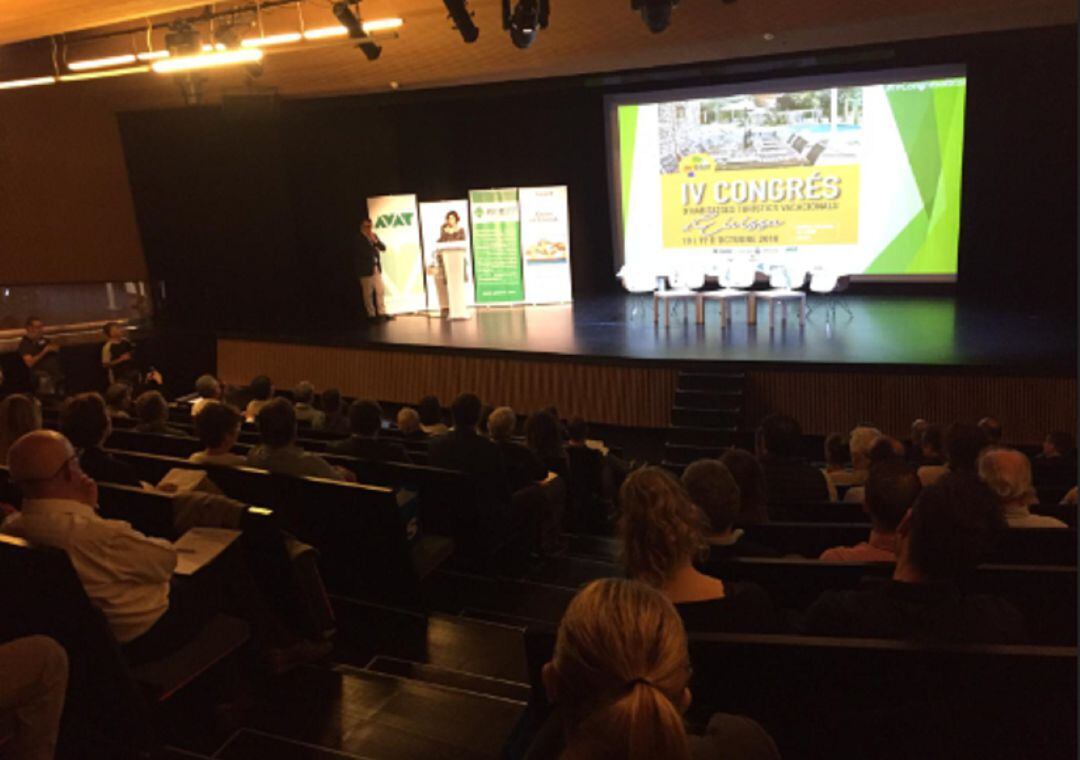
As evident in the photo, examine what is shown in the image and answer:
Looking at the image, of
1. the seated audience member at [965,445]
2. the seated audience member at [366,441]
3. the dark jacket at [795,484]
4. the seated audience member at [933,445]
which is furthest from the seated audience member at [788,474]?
the seated audience member at [366,441]

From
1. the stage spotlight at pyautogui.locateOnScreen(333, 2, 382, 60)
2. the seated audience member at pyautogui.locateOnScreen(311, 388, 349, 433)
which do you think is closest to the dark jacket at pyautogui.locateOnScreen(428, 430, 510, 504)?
the seated audience member at pyautogui.locateOnScreen(311, 388, 349, 433)

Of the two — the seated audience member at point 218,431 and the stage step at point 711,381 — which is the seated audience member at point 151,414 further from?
the stage step at point 711,381

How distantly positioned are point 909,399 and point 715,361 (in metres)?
1.61

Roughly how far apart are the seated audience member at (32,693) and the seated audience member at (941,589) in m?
1.99

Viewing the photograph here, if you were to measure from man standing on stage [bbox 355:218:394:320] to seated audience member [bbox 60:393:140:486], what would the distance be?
6.91 m

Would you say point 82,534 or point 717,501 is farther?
point 717,501

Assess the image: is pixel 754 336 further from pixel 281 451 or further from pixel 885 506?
pixel 885 506

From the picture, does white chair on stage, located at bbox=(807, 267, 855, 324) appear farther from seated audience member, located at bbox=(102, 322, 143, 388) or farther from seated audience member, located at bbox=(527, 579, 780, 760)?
seated audience member, located at bbox=(527, 579, 780, 760)

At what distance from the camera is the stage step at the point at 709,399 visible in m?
7.67

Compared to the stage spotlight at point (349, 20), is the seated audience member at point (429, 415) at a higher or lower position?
lower

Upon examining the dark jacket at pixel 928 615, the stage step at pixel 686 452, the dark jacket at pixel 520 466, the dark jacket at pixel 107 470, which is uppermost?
the dark jacket at pixel 107 470

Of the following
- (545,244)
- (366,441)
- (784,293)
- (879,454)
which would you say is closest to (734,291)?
(784,293)

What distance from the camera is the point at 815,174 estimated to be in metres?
10.3

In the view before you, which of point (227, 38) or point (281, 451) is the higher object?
point (227, 38)
